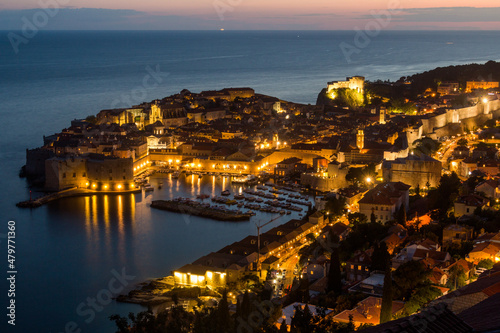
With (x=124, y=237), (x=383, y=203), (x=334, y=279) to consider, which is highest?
(x=383, y=203)

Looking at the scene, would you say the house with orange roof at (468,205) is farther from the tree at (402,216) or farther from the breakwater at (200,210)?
the breakwater at (200,210)

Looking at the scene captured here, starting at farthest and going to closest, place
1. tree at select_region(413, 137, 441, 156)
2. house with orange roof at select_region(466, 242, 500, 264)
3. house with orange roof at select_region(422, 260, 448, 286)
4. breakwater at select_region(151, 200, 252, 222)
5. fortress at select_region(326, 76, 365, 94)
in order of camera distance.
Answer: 1. fortress at select_region(326, 76, 365, 94)
2. tree at select_region(413, 137, 441, 156)
3. breakwater at select_region(151, 200, 252, 222)
4. house with orange roof at select_region(466, 242, 500, 264)
5. house with orange roof at select_region(422, 260, 448, 286)

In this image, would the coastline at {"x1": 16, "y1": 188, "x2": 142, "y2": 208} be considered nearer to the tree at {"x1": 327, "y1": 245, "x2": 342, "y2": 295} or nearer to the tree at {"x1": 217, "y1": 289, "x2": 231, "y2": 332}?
the tree at {"x1": 327, "y1": 245, "x2": 342, "y2": 295}

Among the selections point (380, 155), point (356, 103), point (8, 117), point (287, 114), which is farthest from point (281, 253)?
point (8, 117)

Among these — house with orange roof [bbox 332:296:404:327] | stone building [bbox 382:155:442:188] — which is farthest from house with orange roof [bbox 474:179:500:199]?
house with orange roof [bbox 332:296:404:327]

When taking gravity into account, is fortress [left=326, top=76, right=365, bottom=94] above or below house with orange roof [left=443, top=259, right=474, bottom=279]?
above

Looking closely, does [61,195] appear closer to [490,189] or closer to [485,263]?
[490,189]

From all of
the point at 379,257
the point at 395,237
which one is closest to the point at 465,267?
the point at 379,257

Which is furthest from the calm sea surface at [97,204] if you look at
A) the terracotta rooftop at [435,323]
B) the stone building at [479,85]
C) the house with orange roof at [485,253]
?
the stone building at [479,85]
